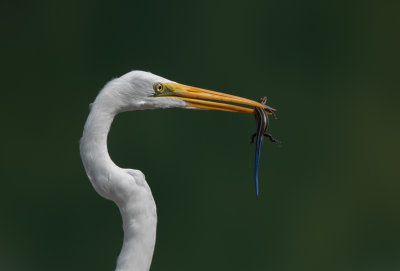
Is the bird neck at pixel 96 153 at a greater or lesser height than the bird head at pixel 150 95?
lesser

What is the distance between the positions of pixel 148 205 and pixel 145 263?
165 millimetres

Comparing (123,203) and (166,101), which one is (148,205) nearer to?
(123,203)

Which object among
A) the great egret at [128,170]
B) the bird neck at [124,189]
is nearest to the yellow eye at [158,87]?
the great egret at [128,170]

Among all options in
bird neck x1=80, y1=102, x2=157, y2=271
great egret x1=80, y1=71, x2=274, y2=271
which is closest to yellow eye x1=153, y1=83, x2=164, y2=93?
great egret x1=80, y1=71, x2=274, y2=271

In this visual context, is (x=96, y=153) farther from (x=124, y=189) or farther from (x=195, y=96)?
(x=195, y=96)

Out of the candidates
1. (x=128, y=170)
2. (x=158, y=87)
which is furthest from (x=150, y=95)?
(x=128, y=170)

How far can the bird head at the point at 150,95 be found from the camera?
1.65 metres

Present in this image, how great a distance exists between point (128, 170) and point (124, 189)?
56 millimetres

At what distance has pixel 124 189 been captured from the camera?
159 cm

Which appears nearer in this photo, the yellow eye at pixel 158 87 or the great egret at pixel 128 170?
the great egret at pixel 128 170

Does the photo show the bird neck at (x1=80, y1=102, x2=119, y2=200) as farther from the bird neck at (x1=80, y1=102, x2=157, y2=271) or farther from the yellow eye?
the yellow eye

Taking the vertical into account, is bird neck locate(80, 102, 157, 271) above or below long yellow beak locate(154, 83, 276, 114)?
below

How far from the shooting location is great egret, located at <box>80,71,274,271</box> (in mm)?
1584

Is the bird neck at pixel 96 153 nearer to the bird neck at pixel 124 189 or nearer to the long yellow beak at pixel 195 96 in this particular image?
the bird neck at pixel 124 189
